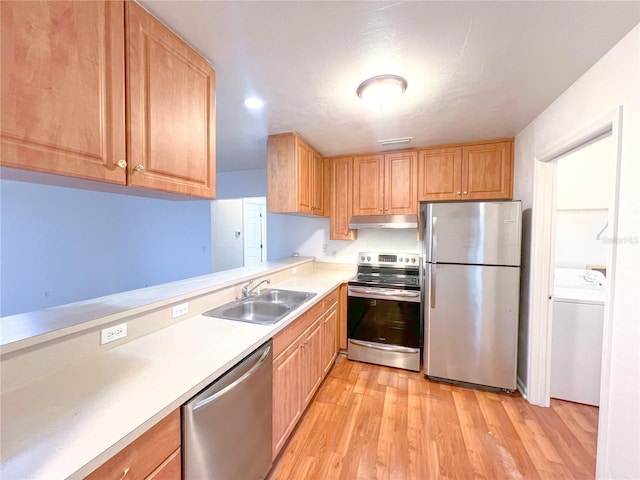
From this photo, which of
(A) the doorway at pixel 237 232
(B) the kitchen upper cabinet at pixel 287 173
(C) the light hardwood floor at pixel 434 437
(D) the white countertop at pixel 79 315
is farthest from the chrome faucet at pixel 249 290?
(A) the doorway at pixel 237 232

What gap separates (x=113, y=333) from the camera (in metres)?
→ 1.13

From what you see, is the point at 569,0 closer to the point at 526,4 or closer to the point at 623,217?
the point at 526,4

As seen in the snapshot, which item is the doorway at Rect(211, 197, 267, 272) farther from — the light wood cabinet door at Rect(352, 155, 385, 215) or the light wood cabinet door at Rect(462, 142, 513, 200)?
the light wood cabinet door at Rect(462, 142, 513, 200)

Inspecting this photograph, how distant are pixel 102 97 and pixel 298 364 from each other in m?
1.73

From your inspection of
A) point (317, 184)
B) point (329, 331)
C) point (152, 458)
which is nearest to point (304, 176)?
point (317, 184)

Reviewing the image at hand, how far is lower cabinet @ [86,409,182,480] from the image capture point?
65cm

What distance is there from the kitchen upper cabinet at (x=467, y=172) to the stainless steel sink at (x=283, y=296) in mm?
1705

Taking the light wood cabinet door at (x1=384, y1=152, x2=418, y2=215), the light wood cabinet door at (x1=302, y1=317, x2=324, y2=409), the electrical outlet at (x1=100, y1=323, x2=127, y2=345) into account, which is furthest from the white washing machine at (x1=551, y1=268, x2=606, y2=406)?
the electrical outlet at (x1=100, y1=323, x2=127, y2=345)

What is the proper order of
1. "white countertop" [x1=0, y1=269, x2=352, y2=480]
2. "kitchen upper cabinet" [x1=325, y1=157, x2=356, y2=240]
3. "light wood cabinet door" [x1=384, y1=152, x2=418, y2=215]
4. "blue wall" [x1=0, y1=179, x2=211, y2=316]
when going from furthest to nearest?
"blue wall" [x1=0, y1=179, x2=211, y2=316], "kitchen upper cabinet" [x1=325, y1=157, x2=356, y2=240], "light wood cabinet door" [x1=384, y1=152, x2=418, y2=215], "white countertop" [x1=0, y1=269, x2=352, y2=480]

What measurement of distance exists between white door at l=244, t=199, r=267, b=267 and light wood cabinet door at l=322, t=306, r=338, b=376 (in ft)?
11.1

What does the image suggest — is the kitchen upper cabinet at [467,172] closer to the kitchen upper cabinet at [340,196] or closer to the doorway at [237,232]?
the kitchen upper cabinet at [340,196]

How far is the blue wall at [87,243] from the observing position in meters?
4.17

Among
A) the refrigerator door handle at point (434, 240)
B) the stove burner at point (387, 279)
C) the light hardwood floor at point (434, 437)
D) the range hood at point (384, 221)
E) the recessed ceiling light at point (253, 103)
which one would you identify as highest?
the recessed ceiling light at point (253, 103)

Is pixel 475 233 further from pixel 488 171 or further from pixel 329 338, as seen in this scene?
pixel 329 338
